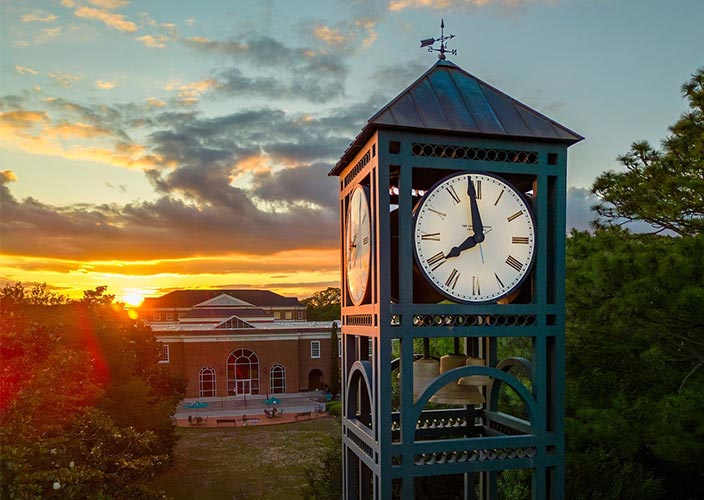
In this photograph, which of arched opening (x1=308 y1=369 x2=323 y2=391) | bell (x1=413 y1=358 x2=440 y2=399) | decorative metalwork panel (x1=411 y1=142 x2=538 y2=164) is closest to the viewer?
decorative metalwork panel (x1=411 y1=142 x2=538 y2=164)

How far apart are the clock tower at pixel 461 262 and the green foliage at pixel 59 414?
551 centimetres

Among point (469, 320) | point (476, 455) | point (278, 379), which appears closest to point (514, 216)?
point (469, 320)

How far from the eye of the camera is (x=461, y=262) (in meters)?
4.70

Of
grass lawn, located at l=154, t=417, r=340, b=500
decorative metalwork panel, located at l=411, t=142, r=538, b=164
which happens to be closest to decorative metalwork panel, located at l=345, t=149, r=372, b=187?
decorative metalwork panel, located at l=411, t=142, r=538, b=164

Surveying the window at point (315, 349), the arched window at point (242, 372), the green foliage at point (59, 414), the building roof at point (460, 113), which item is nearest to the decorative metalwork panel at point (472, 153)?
the building roof at point (460, 113)

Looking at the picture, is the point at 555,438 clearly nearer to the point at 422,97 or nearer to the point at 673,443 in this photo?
the point at 422,97

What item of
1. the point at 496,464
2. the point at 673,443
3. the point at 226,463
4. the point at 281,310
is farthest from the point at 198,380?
the point at 496,464

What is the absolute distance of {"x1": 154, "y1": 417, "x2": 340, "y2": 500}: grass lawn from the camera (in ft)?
70.0

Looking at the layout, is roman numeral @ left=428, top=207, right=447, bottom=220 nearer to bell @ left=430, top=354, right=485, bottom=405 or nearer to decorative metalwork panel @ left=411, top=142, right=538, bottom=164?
decorative metalwork panel @ left=411, top=142, right=538, bottom=164

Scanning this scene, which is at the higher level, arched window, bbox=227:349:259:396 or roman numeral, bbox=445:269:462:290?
roman numeral, bbox=445:269:462:290

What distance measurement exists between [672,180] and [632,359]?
330 centimetres

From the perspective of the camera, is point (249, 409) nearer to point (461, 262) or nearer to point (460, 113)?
point (461, 262)

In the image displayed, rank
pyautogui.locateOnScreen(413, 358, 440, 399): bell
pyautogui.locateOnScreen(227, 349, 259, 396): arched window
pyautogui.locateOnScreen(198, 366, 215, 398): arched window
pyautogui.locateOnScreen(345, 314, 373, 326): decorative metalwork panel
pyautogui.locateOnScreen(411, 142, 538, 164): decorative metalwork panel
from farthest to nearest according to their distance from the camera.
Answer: pyautogui.locateOnScreen(227, 349, 259, 396): arched window, pyautogui.locateOnScreen(198, 366, 215, 398): arched window, pyautogui.locateOnScreen(413, 358, 440, 399): bell, pyautogui.locateOnScreen(345, 314, 373, 326): decorative metalwork panel, pyautogui.locateOnScreen(411, 142, 538, 164): decorative metalwork panel

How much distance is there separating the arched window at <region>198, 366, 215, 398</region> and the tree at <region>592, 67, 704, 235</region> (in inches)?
1407
